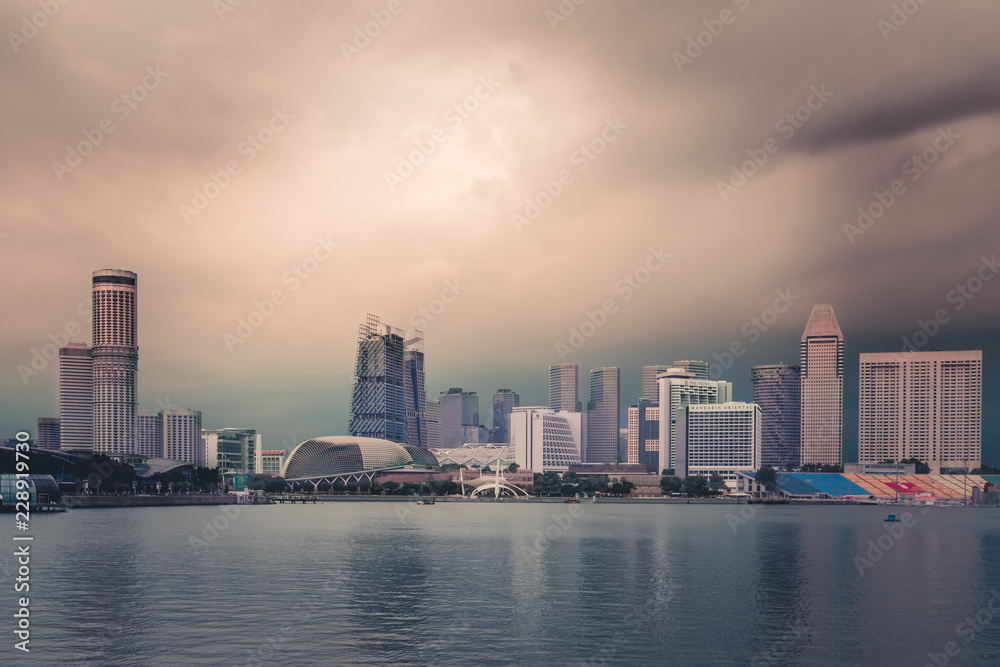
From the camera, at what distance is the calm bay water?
4544 cm

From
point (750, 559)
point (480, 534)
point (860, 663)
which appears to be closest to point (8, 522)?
point (480, 534)

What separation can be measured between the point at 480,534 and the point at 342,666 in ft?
249

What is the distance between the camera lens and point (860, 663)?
44.4 meters

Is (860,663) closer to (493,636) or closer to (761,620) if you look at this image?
(761,620)

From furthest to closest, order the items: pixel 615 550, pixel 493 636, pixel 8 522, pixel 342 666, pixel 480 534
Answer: pixel 8 522, pixel 480 534, pixel 615 550, pixel 493 636, pixel 342 666

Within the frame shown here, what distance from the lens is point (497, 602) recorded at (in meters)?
59.7

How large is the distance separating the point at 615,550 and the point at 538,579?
26.0m

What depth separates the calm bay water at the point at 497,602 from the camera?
1789 inches

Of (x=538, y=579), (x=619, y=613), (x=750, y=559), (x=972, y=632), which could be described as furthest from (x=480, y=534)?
(x=972, y=632)

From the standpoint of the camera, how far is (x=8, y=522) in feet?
410

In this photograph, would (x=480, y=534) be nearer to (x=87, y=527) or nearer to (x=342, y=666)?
(x=87, y=527)

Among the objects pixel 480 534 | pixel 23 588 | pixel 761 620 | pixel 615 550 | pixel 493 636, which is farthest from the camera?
pixel 480 534

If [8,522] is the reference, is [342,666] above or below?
above

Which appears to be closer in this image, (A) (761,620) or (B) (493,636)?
(B) (493,636)
